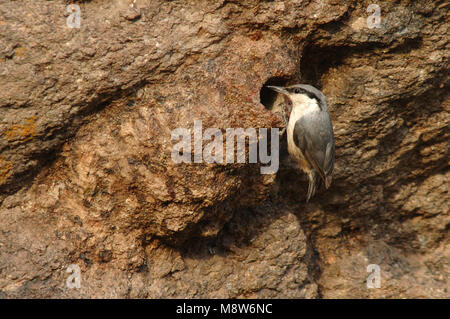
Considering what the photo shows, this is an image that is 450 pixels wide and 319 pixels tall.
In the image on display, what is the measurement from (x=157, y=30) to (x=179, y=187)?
115cm

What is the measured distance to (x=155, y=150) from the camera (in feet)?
12.1

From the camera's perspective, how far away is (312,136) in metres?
4.43

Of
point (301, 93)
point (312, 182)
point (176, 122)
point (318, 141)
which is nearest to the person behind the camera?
point (176, 122)

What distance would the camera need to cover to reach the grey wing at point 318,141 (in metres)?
4.33

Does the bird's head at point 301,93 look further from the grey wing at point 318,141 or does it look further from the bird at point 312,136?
the grey wing at point 318,141

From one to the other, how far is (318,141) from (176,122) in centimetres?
136

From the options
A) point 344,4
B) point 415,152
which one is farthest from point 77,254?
point 415,152

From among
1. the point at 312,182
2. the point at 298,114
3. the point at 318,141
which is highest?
the point at 298,114

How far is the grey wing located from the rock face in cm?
20

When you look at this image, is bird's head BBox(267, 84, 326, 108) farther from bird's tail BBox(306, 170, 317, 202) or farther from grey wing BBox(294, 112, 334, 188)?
bird's tail BBox(306, 170, 317, 202)

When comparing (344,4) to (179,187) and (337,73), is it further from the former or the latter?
(179,187)

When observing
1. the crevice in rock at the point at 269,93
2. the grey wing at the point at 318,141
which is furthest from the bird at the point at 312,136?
the crevice in rock at the point at 269,93

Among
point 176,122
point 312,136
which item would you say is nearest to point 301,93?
point 312,136

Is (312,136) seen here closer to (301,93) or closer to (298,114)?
(298,114)
